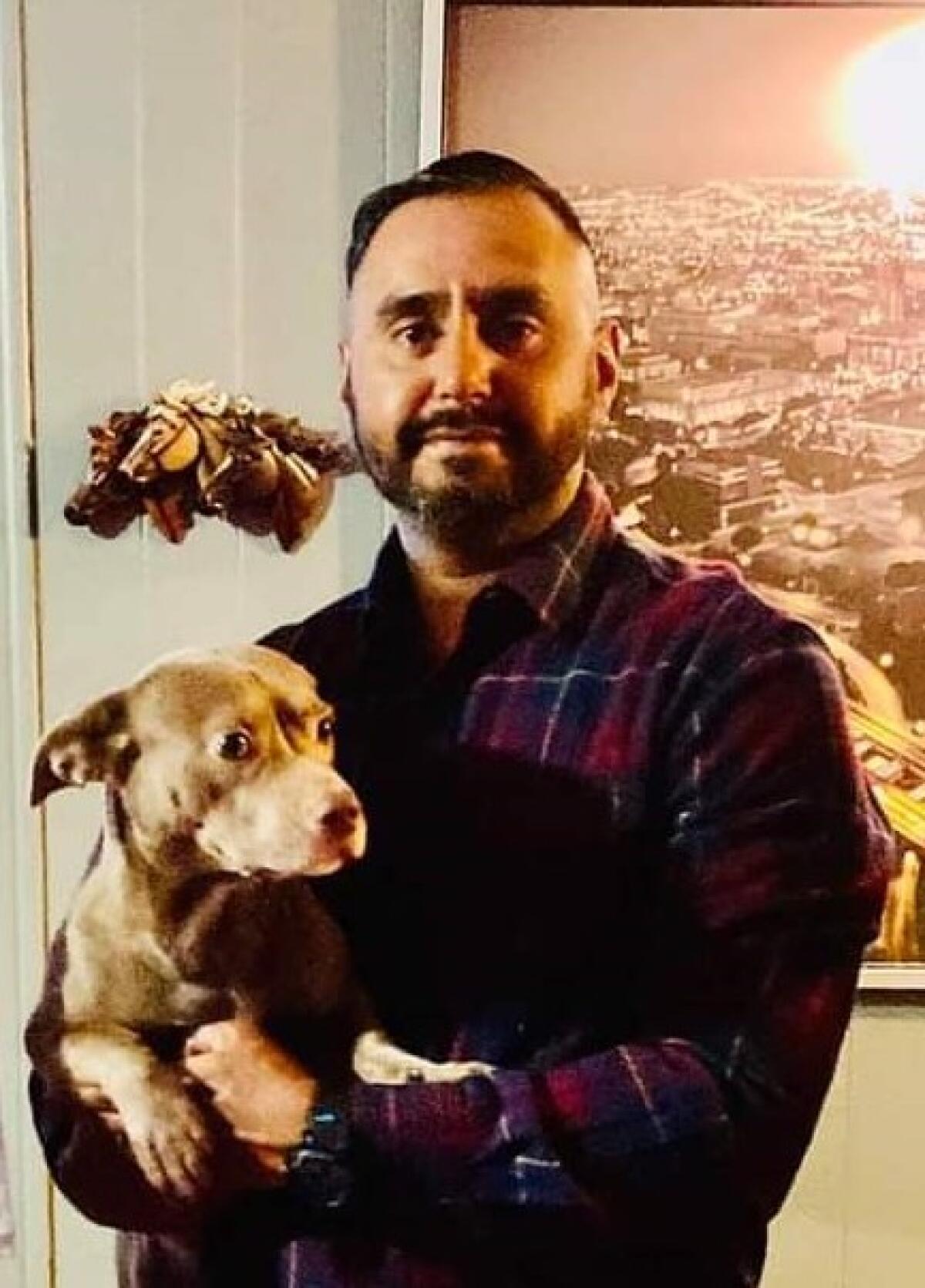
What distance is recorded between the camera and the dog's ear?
132cm

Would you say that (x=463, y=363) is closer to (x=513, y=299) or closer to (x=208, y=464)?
(x=513, y=299)

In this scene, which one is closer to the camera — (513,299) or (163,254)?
(513,299)

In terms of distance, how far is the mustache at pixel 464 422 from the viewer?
132cm

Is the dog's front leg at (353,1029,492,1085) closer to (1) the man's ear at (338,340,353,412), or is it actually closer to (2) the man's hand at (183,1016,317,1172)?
(2) the man's hand at (183,1016,317,1172)

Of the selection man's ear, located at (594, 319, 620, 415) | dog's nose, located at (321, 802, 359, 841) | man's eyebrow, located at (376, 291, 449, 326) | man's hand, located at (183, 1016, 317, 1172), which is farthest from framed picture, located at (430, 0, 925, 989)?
man's hand, located at (183, 1016, 317, 1172)

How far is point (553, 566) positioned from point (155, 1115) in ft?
1.36

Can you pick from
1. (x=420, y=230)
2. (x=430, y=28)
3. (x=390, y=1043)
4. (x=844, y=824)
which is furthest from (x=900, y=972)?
(x=430, y=28)

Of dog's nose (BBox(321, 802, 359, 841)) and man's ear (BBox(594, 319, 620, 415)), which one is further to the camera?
man's ear (BBox(594, 319, 620, 415))

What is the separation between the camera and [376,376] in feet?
4.44

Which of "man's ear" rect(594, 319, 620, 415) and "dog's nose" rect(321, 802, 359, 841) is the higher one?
"man's ear" rect(594, 319, 620, 415)

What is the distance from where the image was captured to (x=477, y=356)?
131 centimetres

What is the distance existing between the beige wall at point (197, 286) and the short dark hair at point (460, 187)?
0.05m

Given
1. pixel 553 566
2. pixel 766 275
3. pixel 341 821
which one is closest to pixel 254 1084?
pixel 341 821

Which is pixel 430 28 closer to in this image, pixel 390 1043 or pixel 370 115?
pixel 370 115
